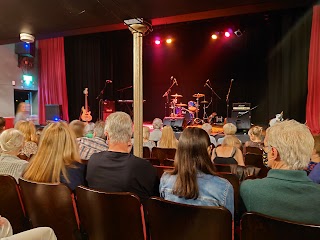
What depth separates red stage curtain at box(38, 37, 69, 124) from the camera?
1125cm

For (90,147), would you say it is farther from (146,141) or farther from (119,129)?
(146,141)

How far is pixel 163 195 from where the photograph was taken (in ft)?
6.10

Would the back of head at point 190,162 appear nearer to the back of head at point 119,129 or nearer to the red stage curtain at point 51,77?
the back of head at point 119,129

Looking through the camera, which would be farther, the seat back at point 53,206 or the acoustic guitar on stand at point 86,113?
the acoustic guitar on stand at point 86,113

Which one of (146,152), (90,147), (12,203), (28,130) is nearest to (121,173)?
(12,203)

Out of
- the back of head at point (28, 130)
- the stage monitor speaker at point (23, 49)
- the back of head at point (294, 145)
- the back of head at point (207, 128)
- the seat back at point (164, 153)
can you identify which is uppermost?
the stage monitor speaker at point (23, 49)

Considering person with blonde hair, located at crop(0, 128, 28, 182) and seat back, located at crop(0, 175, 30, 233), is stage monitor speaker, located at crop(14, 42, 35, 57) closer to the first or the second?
person with blonde hair, located at crop(0, 128, 28, 182)

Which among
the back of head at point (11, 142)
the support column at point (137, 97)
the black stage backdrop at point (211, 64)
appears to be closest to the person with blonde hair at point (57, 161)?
the back of head at point (11, 142)

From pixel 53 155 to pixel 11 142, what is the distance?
2.03ft

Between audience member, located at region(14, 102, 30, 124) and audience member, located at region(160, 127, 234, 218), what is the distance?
8.52m

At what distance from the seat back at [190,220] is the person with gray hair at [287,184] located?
22 centimetres

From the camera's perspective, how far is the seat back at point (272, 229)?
3.82ft

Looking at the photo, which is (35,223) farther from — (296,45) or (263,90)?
(263,90)

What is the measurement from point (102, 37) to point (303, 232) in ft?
39.8
